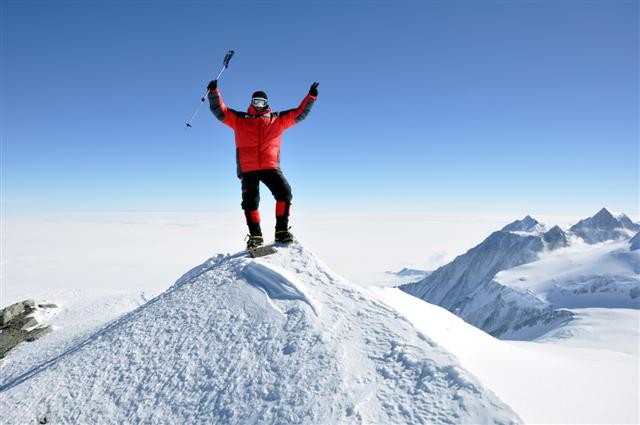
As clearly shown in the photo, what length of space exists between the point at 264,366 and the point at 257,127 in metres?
5.32

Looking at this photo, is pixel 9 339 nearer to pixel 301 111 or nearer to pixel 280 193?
pixel 280 193

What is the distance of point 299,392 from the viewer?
5.18m

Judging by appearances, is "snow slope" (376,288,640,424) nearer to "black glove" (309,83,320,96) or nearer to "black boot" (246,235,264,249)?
"black boot" (246,235,264,249)

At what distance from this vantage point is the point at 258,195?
31.0 feet

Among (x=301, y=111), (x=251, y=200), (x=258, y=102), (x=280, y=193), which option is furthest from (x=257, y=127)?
(x=251, y=200)

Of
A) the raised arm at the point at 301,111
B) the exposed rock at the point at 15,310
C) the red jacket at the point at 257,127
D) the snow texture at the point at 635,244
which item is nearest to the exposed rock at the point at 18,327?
the exposed rock at the point at 15,310

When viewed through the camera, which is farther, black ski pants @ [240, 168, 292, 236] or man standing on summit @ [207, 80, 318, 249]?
black ski pants @ [240, 168, 292, 236]

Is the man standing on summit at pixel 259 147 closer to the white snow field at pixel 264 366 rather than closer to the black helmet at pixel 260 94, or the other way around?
the black helmet at pixel 260 94

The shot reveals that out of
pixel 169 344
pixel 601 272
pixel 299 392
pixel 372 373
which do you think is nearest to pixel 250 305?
pixel 169 344

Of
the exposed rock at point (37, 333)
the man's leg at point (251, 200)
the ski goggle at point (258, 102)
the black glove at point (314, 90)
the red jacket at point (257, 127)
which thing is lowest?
the exposed rock at point (37, 333)

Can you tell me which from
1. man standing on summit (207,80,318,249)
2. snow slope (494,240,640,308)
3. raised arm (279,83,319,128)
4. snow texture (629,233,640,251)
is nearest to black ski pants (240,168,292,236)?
man standing on summit (207,80,318,249)

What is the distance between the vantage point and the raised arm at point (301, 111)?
29.9 ft

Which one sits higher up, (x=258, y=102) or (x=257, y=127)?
(x=258, y=102)

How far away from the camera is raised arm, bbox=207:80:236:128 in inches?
341
